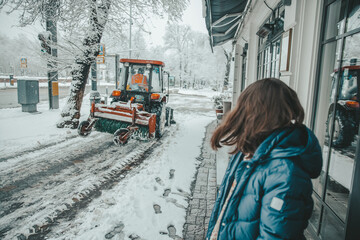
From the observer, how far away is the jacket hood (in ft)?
3.21

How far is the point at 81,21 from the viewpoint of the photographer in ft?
24.9

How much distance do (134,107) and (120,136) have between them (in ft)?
2.86

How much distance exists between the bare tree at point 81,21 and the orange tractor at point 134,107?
4.35 ft

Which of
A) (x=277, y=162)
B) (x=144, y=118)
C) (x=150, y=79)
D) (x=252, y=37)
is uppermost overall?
(x=252, y=37)

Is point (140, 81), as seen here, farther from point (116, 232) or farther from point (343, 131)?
point (343, 131)

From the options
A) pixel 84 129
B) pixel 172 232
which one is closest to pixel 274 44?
pixel 172 232

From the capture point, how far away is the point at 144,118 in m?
5.81

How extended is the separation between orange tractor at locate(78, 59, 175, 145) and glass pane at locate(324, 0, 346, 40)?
4312mm

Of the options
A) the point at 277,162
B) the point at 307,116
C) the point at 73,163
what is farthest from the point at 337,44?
the point at 73,163

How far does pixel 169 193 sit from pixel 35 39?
24.8 feet

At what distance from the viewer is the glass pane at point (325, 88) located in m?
2.21

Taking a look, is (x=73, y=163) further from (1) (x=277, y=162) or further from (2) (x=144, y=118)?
(1) (x=277, y=162)

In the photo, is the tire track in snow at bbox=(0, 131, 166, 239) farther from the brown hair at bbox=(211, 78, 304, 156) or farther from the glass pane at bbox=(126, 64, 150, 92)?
the glass pane at bbox=(126, 64, 150, 92)

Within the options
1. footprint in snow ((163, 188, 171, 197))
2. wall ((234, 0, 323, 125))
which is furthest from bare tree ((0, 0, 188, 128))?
wall ((234, 0, 323, 125))
